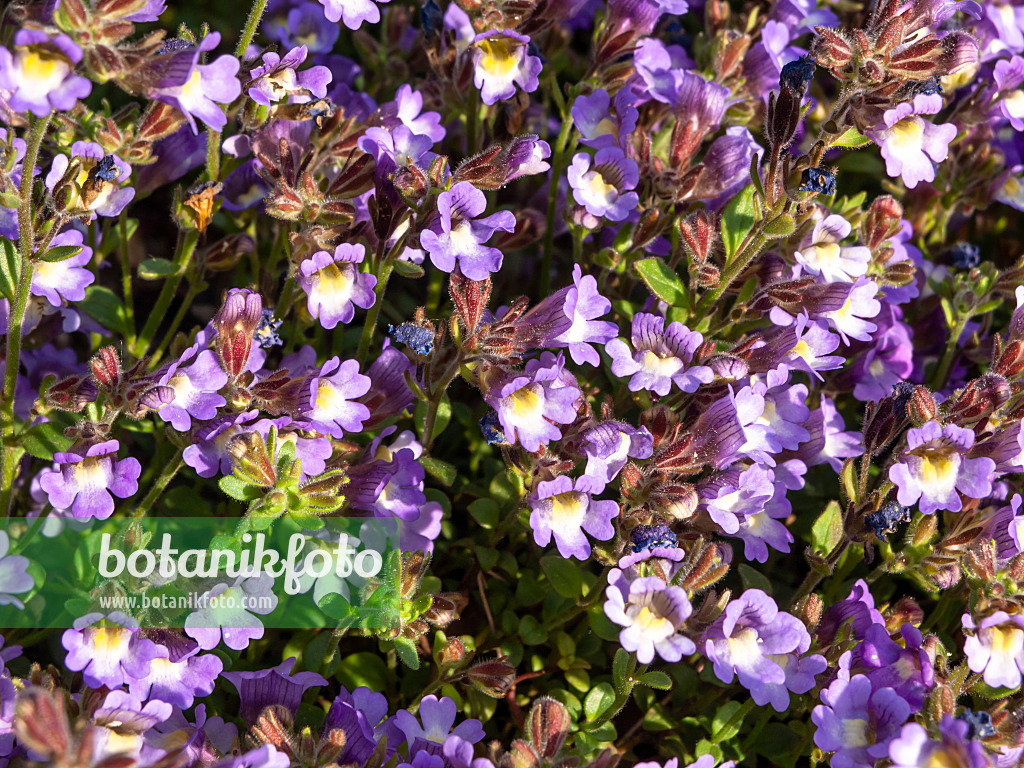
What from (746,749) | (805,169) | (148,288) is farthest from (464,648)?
(148,288)

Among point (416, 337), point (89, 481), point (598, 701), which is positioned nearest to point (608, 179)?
point (416, 337)

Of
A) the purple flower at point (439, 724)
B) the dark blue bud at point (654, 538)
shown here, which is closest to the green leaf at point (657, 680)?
the dark blue bud at point (654, 538)

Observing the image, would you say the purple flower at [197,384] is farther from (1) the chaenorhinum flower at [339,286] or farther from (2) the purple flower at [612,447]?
(2) the purple flower at [612,447]

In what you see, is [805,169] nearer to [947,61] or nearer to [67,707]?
[947,61]

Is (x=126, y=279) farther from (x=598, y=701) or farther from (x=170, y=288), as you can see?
(x=598, y=701)

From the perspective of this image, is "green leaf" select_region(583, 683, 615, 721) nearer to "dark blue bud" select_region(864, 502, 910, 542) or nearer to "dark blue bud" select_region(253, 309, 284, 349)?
"dark blue bud" select_region(864, 502, 910, 542)

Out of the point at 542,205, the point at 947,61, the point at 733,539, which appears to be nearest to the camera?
the point at 947,61
